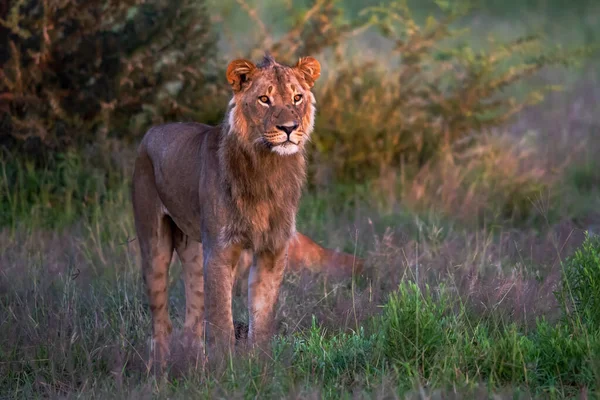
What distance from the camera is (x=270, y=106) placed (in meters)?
4.78

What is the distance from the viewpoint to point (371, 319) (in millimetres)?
4953

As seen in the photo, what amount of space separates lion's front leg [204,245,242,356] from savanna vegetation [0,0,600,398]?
318 millimetres

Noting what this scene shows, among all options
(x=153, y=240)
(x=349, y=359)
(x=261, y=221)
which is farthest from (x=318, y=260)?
(x=349, y=359)

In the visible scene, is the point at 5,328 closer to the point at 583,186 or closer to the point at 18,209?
the point at 18,209

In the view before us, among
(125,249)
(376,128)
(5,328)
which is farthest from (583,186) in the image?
(5,328)

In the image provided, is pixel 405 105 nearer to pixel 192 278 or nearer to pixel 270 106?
pixel 192 278

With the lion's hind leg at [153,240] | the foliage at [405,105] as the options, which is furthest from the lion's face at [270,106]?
the foliage at [405,105]

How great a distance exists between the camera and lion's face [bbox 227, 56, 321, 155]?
15.5 ft

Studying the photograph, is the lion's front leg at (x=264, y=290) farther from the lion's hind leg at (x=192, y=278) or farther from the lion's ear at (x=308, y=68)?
the lion's ear at (x=308, y=68)

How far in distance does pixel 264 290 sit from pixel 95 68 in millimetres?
3559

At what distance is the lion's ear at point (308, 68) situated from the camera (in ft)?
16.5

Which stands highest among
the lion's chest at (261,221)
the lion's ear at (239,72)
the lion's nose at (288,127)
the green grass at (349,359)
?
the lion's ear at (239,72)

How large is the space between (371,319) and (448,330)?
563mm

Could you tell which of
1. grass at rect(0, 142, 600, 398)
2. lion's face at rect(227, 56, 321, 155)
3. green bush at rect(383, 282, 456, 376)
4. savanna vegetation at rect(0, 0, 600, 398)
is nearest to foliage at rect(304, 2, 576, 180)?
savanna vegetation at rect(0, 0, 600, 398)
